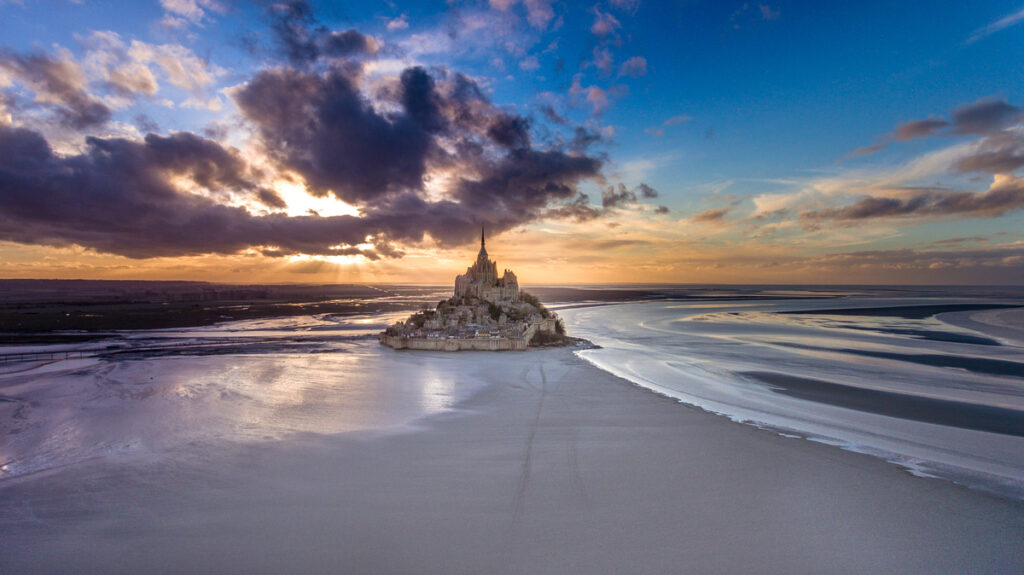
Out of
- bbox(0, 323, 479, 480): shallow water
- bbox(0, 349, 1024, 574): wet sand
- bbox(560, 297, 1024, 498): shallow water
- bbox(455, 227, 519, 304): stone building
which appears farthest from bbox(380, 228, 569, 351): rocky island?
bbox(0, 349, 1024, 574): wet sand

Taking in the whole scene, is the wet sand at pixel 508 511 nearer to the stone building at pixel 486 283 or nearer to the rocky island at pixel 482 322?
the rocky island at pixel 482 322

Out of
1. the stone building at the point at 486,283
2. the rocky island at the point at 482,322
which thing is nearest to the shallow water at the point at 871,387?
the rocky island at the point at 482,322

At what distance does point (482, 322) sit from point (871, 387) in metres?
26.9

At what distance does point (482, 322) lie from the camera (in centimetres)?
3800

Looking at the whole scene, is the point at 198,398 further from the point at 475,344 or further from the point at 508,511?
the point at 475,344

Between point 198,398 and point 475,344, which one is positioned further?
point 475,344

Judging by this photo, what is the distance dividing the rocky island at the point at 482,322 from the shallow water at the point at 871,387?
5.08m

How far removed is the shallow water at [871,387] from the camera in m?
11.7

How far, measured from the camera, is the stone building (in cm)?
4944

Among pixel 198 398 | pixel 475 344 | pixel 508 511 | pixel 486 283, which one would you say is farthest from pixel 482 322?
pixel 508 511

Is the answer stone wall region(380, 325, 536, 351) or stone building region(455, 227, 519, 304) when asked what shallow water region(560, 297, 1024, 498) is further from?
stone building region(455, 227, 519, 304)

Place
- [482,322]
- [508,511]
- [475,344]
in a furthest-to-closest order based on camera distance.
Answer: [482,322] < [475,344] < [508,511]

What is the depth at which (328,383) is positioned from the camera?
20500 mm

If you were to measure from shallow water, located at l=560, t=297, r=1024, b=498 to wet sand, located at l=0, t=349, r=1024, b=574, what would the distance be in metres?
2.28
